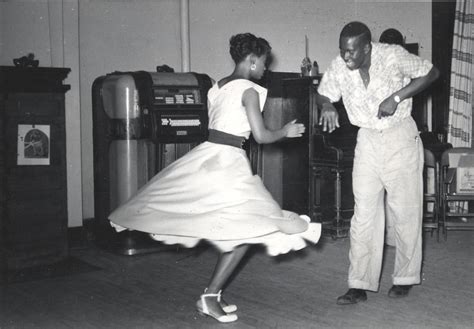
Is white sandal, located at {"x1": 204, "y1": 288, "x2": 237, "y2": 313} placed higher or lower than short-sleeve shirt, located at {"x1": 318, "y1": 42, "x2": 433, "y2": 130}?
lower

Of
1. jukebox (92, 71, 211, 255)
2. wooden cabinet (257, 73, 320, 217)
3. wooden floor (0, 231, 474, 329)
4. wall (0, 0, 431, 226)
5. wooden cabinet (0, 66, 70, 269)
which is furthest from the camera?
wooden cabinet (257, 73, 320, 217)

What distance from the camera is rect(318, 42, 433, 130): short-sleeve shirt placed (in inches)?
140

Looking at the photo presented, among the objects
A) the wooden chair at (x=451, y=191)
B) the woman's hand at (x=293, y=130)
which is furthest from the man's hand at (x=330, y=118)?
the wooden chair at (x=451, y=191)

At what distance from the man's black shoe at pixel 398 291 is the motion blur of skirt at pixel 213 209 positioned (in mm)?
796

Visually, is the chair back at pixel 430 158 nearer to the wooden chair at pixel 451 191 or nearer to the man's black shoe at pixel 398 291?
the wooden chair at pixel 451 191

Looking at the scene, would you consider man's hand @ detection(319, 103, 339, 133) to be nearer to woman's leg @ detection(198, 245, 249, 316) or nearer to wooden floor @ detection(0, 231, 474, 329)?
woman's leg @ detection(198, 245, 249, 316)

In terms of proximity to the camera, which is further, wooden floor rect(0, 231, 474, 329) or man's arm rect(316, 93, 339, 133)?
man's arm rect(316, 93, 339, 133)

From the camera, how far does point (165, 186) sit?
3.22m

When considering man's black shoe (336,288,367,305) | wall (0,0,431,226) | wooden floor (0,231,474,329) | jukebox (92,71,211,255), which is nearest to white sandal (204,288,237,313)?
wooden floor (0,231,474,329)

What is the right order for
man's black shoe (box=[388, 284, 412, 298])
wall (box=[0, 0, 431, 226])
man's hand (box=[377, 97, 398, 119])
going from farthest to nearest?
1. wall (box=[0, 0, 431, 226])
2. man's black shoe (box=[388, 284, 412, 298])
3. man's hand (box=[377, 97, 398, 119])

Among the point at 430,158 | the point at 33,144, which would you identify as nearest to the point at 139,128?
the point at 33,144

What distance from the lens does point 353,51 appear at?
11.3ft

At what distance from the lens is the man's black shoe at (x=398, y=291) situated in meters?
3.72

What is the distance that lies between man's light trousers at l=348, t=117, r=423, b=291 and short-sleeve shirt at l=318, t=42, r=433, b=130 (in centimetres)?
7
